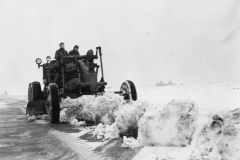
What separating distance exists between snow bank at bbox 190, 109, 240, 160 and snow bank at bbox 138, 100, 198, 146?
0.64m

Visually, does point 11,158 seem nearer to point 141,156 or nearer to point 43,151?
point 43,151

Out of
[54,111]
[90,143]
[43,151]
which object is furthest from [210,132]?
[54,111]

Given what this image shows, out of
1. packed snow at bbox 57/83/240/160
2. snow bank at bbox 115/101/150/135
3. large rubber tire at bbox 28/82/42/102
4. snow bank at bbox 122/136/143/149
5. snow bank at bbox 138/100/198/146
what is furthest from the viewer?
large rubber tire at bbox 28/82/42/102

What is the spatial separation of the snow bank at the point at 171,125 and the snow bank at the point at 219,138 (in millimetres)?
644

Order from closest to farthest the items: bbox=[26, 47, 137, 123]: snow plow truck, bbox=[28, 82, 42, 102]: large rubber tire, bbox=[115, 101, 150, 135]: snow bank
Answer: bbox=[115, 101, 150, 135]: snow bank, bbox=[26, 47, 137, 123]: snow plow truck, bbox=[28, 82, 42, 102]: large rubber tire

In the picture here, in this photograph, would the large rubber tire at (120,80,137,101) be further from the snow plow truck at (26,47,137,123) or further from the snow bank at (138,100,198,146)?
the snow bank at (138,100,198,146)

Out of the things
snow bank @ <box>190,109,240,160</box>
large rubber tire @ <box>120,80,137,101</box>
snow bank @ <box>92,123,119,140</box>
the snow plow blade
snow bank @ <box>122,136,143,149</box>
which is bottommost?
snow bank @ <box>122,136,143,149</box>

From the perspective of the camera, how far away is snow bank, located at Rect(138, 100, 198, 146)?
325 cm

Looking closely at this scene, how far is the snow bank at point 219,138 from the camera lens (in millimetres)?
2147

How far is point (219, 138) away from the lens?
2.27 meters

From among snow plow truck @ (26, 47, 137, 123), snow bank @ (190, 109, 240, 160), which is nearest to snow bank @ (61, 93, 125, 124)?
snow plow truck @ (26, 47, 137, 123)

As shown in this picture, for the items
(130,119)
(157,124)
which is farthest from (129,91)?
(157,124)

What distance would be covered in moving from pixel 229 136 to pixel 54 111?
497 cm

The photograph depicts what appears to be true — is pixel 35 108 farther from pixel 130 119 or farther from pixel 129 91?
pixel 130 119
